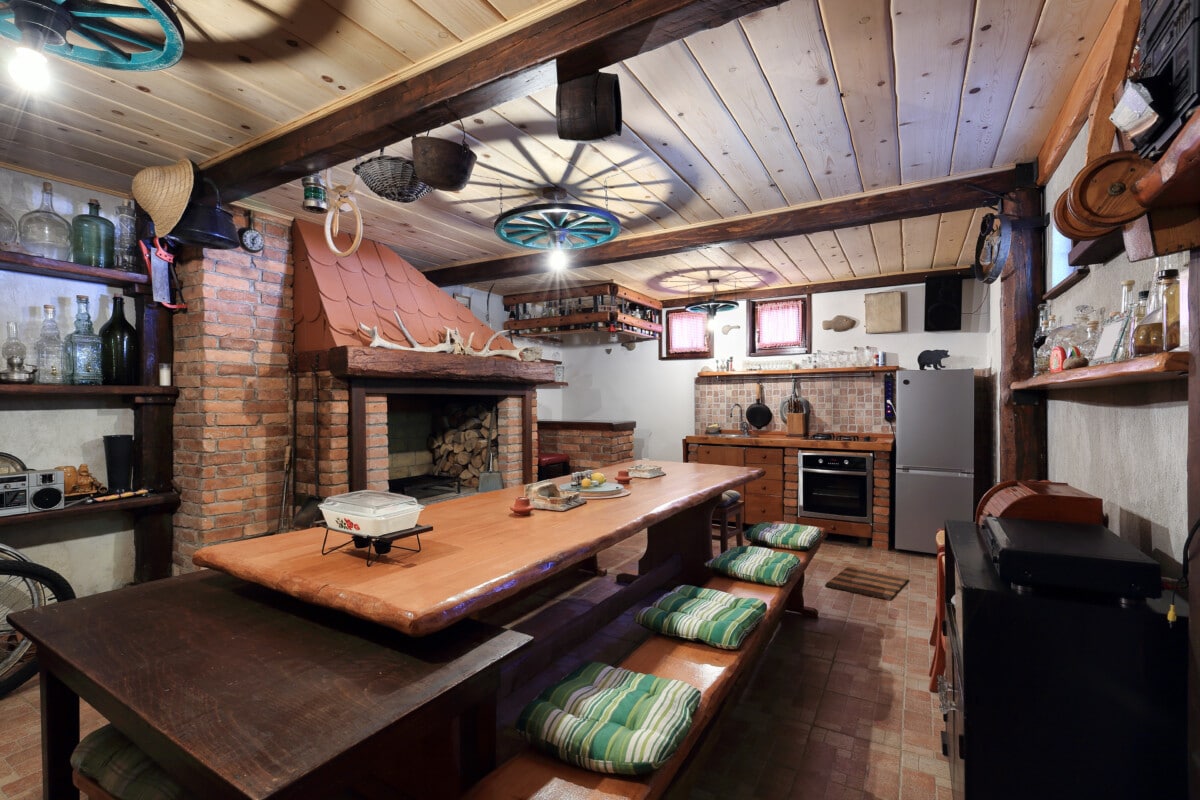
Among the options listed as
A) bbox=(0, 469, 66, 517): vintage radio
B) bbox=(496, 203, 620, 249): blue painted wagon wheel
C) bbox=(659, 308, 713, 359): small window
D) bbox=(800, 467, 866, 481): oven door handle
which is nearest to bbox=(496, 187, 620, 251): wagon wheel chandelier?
bbox=(496, 203, 620, 249): blue painted wagon wheel

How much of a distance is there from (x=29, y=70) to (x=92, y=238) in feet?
4.68

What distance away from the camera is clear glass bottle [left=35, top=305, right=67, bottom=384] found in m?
3.04

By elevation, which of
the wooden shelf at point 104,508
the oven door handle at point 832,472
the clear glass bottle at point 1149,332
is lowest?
the oven door handle at point 832,472

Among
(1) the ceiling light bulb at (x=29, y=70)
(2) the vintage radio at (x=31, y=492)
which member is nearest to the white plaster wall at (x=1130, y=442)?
(1) the ceiling light bulb at (x=29, y=70)

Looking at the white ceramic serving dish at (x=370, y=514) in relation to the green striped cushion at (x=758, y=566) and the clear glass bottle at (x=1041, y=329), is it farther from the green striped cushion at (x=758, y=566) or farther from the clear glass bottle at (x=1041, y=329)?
the clear glass bottle at (x=1041, y=329)

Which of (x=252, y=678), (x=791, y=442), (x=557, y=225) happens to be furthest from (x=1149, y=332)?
(x=791, y=442)

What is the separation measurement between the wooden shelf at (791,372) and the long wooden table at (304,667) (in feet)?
15.3

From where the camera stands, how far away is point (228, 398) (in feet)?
11.5

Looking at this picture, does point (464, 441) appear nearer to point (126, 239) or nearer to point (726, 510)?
point (726, 510)

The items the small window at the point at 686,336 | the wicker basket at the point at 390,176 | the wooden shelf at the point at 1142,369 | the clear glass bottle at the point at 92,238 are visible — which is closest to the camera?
the wooden shelf at the point at 1142,369

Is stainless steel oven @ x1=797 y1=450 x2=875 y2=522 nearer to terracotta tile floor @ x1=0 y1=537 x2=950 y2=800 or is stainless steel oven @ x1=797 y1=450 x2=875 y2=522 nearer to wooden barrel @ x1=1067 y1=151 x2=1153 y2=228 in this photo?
terracotta tile floor @ x1=0 y1=537 x2=950 y2=800

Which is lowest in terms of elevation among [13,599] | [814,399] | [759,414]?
[13,599]

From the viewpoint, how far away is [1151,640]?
129cm

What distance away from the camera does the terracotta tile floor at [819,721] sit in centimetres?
201
